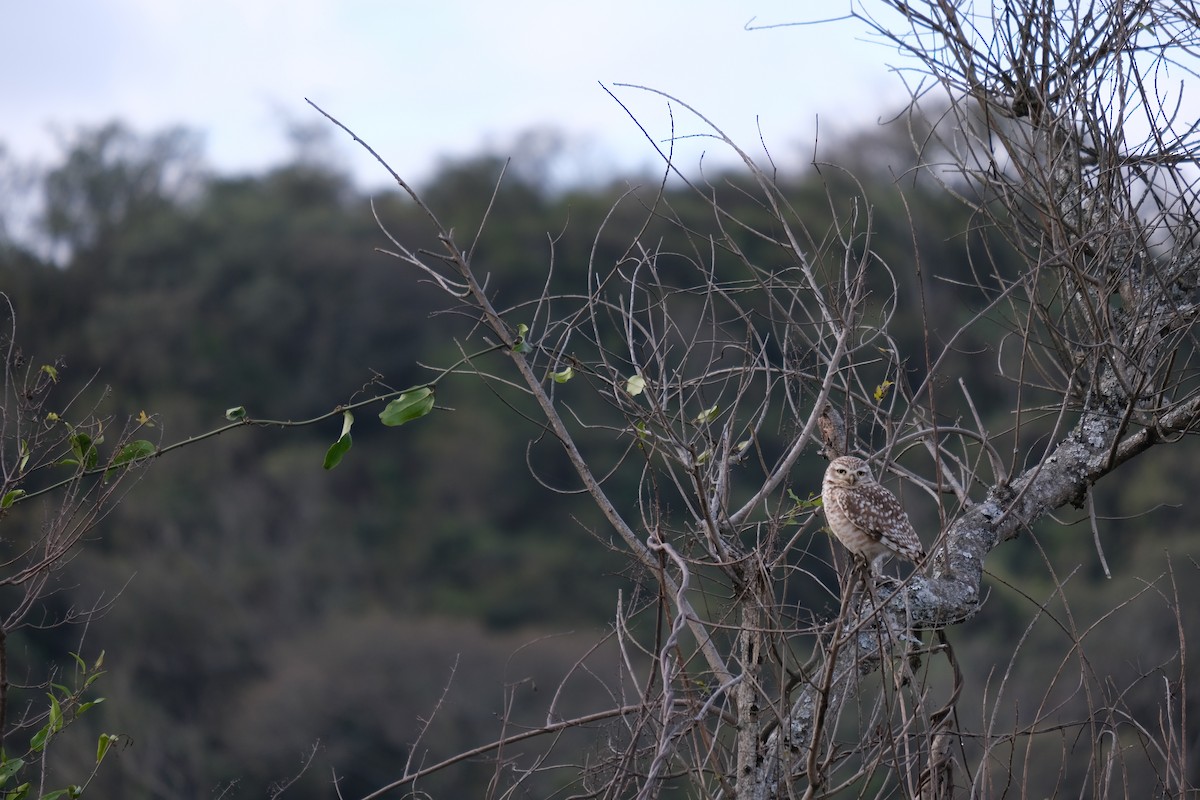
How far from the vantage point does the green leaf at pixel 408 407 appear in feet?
9.70

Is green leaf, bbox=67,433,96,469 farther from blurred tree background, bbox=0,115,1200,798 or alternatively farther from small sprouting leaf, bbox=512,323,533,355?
blurred tree background, bbox=0,115,1200,798

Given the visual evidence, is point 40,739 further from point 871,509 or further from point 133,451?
point 871,509

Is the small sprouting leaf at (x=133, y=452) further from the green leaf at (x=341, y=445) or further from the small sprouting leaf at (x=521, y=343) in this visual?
the small sprouting leaf at (x=521, y=343)

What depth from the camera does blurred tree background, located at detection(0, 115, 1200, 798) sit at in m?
17.6

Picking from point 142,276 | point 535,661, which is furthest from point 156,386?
point 535,661

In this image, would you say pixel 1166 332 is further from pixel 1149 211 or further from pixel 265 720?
pixel 265 720

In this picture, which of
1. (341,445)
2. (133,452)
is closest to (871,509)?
(341,445)

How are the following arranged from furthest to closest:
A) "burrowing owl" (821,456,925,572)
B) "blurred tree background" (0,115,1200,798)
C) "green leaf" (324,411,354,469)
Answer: "blurred tree background" (0,115,1200,798)
"burrowing owl" (821,456,925,572)
"green leaf" (324,411,354,469)

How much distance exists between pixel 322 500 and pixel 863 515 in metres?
24.1

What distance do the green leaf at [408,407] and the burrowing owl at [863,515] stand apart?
1.54 meters

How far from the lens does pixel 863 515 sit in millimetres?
4035

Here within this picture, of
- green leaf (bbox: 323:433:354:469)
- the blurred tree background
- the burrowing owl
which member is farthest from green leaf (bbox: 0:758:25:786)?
the blurred tree background

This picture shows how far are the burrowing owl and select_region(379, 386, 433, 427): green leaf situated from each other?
154 cm

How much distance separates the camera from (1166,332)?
3.16m
